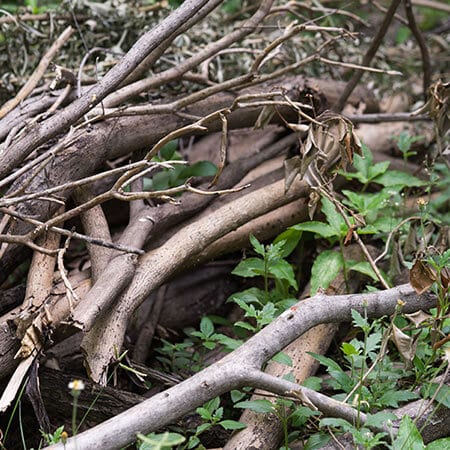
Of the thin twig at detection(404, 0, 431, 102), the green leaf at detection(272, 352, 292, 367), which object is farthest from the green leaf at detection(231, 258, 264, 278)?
the thin twig at detection(404, 0, 431, 102)

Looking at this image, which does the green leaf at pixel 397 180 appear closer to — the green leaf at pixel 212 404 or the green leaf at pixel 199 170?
the green leaf at pixel 199 170

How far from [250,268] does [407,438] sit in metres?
0.79

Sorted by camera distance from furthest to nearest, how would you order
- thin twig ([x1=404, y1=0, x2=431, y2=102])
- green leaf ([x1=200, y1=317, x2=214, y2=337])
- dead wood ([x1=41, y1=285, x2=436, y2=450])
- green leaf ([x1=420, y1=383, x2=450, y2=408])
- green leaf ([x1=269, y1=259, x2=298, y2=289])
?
thin twig ([x1=404, y1=0, x2=431, y2=102])
green leaf ([x1=269, y1=259, x2=298, y2=289])
green leaf ([x1=200, y1=317, x2=214, y2=337])
green leaf ([x1=420, y1=383, x2=450, y2=408])
dead wood ([x1=41, y1=285, x2=436, y2=450])

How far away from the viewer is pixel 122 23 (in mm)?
2947

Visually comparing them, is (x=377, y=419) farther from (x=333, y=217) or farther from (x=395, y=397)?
(x=333, y=217)

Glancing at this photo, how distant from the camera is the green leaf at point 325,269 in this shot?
84.3 inches

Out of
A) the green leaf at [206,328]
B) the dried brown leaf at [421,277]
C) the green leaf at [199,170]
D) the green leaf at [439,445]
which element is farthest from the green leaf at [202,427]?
the green leaf at [199,170]

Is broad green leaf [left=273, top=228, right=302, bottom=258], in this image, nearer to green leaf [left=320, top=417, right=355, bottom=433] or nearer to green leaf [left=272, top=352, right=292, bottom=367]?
green leaf [left=272, top=352, right=292, bottom=367]

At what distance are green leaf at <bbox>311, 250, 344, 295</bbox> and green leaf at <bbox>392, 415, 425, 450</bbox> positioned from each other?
2.00ft

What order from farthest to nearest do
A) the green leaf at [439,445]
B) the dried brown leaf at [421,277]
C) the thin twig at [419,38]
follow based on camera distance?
the thin twig at [419,38], the dried brown leaf at [421,277], the green leaf at [439,445]

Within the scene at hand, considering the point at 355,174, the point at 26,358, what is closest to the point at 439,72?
the point at 355,174

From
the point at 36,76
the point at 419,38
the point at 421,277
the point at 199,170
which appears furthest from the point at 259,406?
the point at 419,38

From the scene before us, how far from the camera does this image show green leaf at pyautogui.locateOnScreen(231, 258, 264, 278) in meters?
2.15

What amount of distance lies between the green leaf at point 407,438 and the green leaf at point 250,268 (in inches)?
28.6
